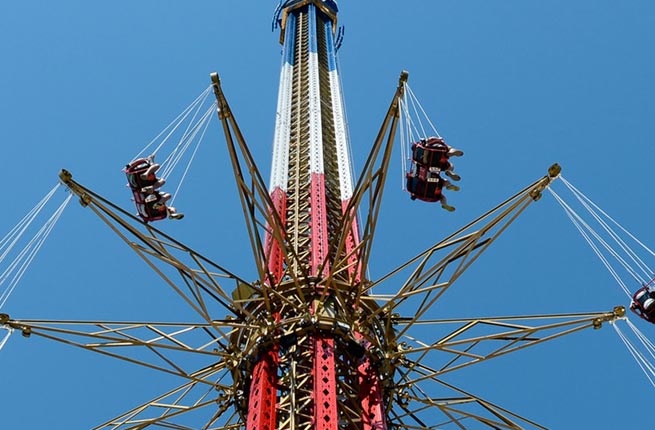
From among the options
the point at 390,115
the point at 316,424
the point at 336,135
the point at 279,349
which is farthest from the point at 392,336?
the point at 336,135

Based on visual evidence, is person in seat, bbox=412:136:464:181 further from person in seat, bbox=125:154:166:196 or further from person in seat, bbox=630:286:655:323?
person in seat, bbox=125:154:166:196

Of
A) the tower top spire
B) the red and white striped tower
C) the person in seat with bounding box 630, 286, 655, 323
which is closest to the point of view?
the person in seat with bounding box 630, 286, 655, 323

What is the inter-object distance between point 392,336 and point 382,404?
1.86m

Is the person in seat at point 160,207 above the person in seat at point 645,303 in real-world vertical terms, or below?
above

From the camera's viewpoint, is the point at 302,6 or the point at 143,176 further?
the point at 302,6

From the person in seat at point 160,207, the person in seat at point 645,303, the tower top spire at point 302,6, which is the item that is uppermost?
the tower top spire at point 302,6

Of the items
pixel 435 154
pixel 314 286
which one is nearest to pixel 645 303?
pixel 435 154

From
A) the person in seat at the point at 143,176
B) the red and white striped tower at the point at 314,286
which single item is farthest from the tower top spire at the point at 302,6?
the person in seat at the point at 143,176

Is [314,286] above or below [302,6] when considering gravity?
below

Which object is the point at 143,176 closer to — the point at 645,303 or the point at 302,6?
the point at 645,303

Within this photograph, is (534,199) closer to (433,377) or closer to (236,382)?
(433,377)

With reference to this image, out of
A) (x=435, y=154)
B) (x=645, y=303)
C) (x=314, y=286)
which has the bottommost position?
(x=645, y=303)

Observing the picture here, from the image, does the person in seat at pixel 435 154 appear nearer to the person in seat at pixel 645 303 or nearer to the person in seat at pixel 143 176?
the person in seat at pixel 645 303

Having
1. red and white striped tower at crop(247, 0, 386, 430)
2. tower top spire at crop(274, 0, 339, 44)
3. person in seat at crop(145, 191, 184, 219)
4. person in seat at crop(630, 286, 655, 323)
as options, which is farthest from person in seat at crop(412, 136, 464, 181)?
tower top spire at crop(274, 0, 339, 44)
